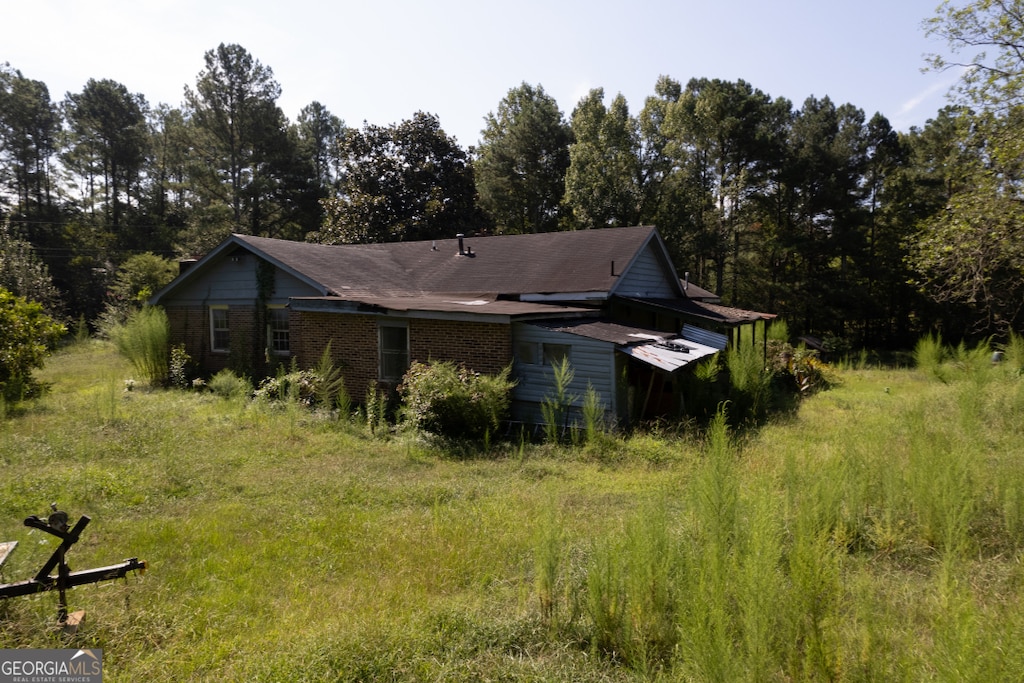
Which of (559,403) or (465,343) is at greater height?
(465,343)

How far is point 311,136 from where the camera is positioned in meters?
51.2

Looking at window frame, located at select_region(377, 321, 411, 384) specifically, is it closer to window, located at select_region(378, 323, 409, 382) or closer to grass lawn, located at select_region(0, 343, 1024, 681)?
window, located at select_region(378, 323, 409, 382)

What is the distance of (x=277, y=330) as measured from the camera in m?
16.5

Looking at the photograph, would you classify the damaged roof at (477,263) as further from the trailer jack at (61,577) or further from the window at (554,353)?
the trailer jack at (61,577)

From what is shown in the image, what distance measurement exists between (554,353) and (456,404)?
238 centimetres

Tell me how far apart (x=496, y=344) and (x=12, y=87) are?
139 feet

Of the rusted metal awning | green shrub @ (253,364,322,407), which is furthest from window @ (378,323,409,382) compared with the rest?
the rusted metal awning

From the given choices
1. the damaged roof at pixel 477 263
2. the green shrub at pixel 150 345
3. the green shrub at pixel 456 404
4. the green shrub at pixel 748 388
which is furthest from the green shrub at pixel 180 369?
the green shrub at pixel 748 388

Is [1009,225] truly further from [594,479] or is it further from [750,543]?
[750,543]

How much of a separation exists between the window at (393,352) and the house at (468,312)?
0.09ft

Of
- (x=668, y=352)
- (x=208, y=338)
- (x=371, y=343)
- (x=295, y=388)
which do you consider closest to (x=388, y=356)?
(x=371, y=343)

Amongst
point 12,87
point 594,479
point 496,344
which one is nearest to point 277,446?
point 496,344

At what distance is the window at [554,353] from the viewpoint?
12.1 m

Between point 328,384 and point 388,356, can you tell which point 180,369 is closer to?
point 328,384
